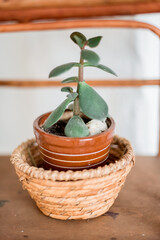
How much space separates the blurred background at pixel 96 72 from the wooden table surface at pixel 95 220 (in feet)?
1.56

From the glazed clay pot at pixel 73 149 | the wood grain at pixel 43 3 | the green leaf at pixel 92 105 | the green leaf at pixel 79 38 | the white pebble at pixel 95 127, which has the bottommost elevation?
the glazed clay pot at pixel 73 149

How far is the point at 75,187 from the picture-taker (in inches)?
17.9

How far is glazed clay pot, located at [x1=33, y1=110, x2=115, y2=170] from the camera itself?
470mm

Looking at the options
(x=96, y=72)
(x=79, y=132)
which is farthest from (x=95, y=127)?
(x=96, y=72)

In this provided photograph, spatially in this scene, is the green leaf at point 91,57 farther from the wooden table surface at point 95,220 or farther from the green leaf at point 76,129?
the wooden table surface at point 95,220

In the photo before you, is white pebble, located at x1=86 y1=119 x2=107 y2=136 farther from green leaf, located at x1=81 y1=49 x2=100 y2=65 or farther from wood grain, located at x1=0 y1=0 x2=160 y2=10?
wood grain, located at x1=0 y1=0 x2=160 y2=10

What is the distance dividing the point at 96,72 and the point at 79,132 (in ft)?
1.99

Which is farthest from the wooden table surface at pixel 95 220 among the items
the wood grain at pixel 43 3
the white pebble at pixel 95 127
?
the wood grain at pixel 43 3

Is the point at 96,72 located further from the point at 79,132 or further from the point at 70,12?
the point at 79,132

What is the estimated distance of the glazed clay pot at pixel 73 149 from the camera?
0.47 metres

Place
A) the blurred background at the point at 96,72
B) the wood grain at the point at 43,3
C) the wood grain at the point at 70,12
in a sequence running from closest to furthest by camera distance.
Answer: the wood grain at the point at 43,3 < the wood grain at the point at 70,12 < the blurred background at the point at 96,72

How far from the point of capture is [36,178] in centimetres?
46

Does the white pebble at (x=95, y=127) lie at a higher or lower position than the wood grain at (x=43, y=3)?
lower

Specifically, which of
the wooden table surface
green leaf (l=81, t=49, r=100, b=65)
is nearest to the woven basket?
the wooden table surface
